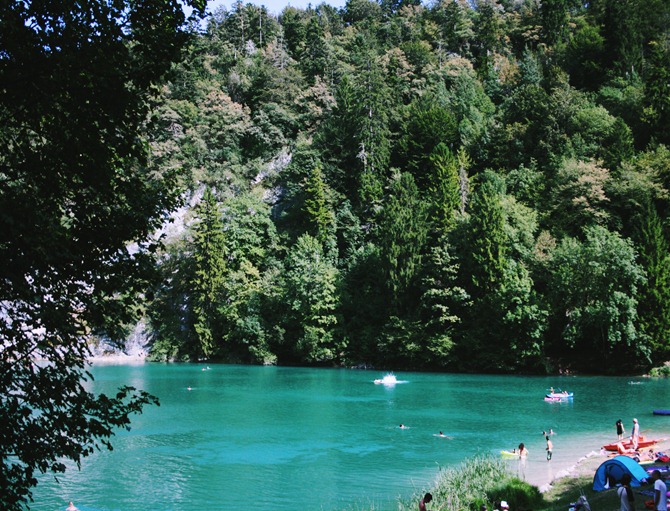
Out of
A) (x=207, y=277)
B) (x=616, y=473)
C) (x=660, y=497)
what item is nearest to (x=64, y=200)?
(x=660, y=497)

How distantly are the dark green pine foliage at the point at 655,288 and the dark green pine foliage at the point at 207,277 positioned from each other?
42067mm

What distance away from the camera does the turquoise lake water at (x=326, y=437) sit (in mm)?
19672

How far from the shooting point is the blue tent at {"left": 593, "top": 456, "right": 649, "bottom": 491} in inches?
639

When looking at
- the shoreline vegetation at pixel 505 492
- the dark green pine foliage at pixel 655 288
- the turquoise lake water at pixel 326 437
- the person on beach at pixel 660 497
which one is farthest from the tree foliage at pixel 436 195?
the person on beach at pixel 660 497

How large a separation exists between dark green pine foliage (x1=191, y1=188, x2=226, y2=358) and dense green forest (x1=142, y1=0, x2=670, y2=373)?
252 mm

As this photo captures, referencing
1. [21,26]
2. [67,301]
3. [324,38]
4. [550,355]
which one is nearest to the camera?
[21,26]

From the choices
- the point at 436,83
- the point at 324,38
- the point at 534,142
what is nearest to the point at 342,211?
the point at 534,142

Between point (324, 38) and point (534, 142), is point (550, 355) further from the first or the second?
point (324, 38)

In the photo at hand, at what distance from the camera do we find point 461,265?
54.2m

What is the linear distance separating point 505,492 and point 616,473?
3130 mm

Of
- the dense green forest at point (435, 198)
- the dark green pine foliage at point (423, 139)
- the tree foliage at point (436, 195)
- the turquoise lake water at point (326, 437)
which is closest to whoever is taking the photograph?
the turquoise lake water at point (326, 437)

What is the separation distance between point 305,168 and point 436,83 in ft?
81.4

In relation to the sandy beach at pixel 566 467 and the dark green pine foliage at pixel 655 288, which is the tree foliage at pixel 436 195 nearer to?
the dark green pine foliage at pixel 655 288

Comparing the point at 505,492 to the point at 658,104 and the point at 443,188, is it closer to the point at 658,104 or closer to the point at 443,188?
the point at 443,188
